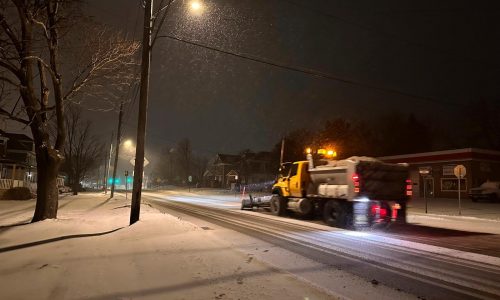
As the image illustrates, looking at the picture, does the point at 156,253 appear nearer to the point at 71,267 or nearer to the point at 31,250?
the point at 71,267

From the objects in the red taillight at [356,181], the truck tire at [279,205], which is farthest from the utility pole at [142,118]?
the truck tire at [279,205]

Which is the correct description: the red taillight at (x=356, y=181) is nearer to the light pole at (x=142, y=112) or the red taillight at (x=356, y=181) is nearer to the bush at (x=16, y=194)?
the light pole at (x=142, y=112)

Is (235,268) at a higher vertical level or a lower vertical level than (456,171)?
lower

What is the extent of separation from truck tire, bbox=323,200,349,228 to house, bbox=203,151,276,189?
7571 cm

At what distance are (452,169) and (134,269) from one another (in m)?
42.0

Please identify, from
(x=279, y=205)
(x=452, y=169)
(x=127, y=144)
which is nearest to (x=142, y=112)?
(x=279, y=205)

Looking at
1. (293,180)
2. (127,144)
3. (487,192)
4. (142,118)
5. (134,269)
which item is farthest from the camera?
(127,144)

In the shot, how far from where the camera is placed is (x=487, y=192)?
36875mm

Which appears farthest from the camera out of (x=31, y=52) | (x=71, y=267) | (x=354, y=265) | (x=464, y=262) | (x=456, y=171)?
(x=456, y=171)

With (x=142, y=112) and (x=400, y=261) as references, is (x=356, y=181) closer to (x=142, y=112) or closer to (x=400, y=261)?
(x=400, y=261)

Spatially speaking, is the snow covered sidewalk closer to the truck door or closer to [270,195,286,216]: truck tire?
the truck door

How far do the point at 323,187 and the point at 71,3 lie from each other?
11462mm

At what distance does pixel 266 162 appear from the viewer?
9806 centimetres

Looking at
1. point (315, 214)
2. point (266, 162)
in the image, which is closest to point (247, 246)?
point (315, 214)
